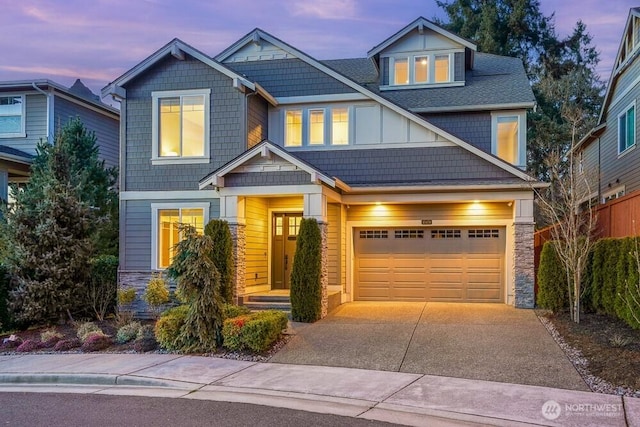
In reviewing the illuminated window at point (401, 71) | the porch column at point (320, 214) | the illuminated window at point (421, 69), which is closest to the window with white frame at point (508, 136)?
the illuminated window at point (421, 69)

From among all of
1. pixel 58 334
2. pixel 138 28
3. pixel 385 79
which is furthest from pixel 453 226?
pixel 138 28

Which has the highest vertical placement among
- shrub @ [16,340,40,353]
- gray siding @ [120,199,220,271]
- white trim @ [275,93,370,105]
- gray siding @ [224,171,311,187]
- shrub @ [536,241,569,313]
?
white trim @ [275,93,370,105]

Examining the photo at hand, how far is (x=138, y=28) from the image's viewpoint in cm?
2041

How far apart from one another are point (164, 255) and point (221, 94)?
174 inches

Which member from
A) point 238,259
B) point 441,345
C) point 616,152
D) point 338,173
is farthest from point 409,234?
point 616,152

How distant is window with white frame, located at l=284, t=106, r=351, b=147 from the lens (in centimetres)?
1456

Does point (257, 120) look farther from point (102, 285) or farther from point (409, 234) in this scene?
point (102, 285)

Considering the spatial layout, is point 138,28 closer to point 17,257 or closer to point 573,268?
point 17,257

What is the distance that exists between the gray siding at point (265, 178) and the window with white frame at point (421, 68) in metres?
5.97

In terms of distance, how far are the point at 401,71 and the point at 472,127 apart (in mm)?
3072

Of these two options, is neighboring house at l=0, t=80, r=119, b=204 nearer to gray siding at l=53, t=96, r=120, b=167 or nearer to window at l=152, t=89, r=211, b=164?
gray siding at l=53, t=96, r=120, b=167

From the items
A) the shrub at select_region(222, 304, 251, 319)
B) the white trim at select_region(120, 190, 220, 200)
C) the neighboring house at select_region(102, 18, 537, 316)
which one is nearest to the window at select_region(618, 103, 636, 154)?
the neighboring house at select_region(102, 18, 537, 316)

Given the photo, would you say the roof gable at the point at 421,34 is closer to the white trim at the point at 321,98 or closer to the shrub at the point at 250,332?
the white trim at the point at 321,98

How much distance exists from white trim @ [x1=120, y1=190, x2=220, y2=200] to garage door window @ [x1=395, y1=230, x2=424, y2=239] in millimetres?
5051
